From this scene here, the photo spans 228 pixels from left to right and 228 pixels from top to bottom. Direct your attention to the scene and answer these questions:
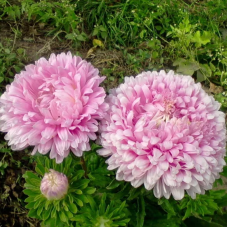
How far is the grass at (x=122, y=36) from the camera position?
9.23 feet

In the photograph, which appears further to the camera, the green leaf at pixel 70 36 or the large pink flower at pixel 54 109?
the green leaf at pixel 70 36

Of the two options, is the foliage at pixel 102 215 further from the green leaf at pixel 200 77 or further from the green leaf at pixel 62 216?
the green leaf at pixel 200 77

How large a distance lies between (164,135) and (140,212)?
61 cm

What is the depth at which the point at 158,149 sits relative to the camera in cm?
113

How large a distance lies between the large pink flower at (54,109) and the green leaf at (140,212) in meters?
0.55

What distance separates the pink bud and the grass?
1.51 m

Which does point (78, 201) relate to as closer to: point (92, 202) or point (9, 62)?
point (92, 202)

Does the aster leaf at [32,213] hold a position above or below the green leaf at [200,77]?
above

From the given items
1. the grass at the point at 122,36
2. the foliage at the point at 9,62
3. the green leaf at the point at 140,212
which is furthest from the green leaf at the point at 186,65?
the green leaf at the point at 140,212

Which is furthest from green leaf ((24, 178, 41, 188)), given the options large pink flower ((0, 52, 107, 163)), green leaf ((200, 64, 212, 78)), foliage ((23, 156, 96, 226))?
green leaf ((200, 64, 212, 78))

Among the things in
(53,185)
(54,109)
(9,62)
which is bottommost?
(9,62)

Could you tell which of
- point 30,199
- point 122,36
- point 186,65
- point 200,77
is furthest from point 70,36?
point 30,199

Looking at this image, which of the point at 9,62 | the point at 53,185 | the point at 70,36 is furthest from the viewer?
the point at 70,36

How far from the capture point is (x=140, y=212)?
5.32ft
